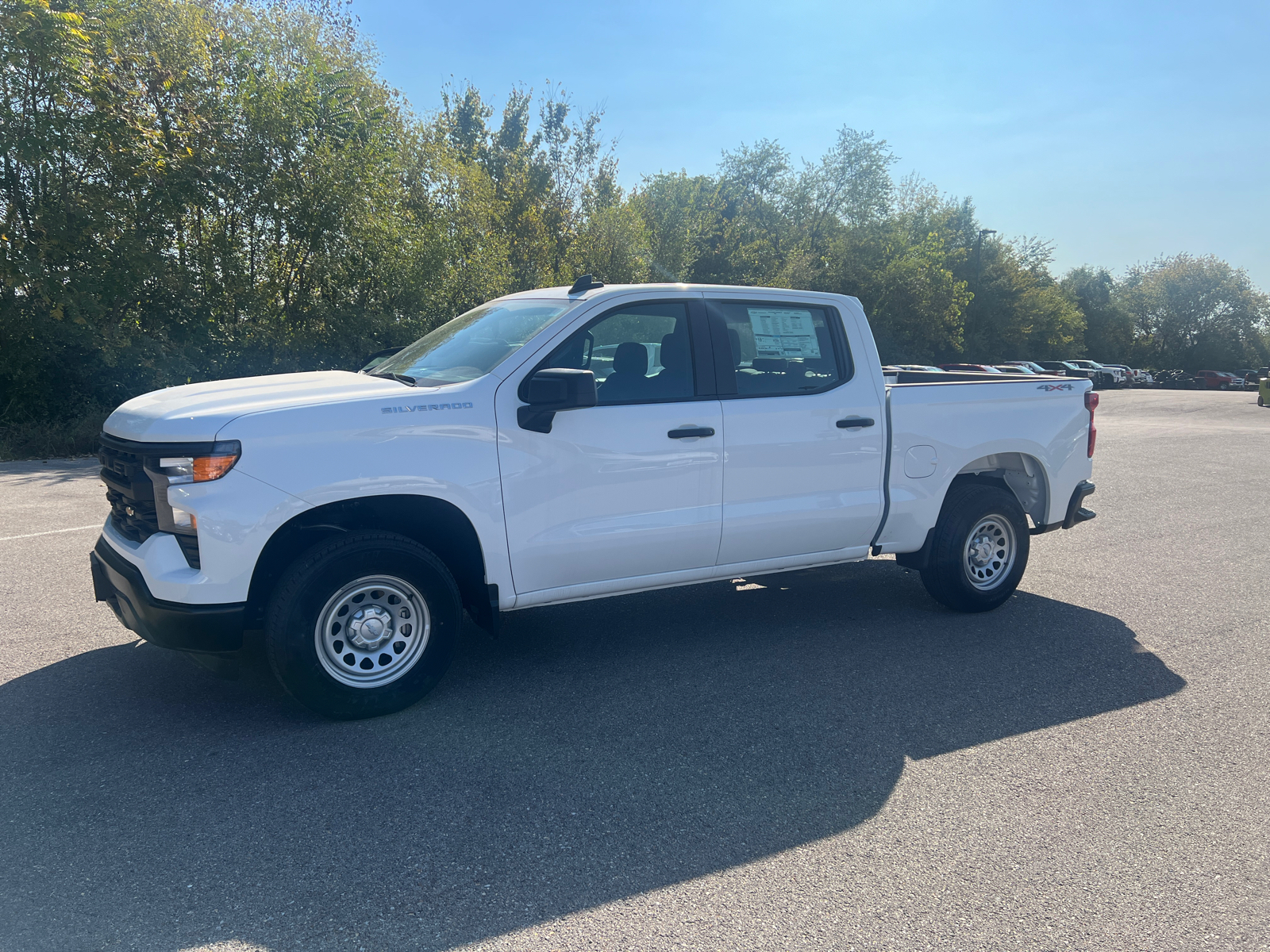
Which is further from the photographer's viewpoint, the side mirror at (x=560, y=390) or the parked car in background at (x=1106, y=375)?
the parked car in background at (x=1106, y=375)

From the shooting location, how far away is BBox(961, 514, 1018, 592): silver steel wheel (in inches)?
238

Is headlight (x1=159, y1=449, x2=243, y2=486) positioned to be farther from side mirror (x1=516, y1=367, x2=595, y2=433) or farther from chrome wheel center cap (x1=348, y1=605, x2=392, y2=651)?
side mirror (x1=516, y1=367, x2=595, y2=433)

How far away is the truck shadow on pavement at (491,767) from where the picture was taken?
2.88 m

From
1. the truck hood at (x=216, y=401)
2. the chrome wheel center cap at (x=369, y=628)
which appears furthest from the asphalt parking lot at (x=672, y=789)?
the truck hood at (x=216, y=401)

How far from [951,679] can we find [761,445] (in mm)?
1621

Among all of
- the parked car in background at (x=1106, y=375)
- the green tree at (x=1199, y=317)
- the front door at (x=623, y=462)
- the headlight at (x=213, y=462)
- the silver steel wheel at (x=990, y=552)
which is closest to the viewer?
the headlight at (x=213, y=462)

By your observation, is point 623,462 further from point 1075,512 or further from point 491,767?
point 1075,512

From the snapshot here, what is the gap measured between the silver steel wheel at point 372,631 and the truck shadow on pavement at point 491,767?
0.82 feet

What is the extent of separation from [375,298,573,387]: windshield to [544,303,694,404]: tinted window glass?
211mm

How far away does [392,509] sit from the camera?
4273 millimetres

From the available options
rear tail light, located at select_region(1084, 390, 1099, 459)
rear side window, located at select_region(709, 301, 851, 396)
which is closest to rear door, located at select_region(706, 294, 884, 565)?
rear side window, located at select_region(709, 301, 851, 396)

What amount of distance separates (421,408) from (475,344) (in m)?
0.84

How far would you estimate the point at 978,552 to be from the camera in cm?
608

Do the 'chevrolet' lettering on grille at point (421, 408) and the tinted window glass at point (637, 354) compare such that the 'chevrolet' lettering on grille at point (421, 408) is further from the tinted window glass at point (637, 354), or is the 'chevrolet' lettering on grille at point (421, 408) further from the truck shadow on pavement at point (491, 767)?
the truck shadow on pavement at point (491, 767)
